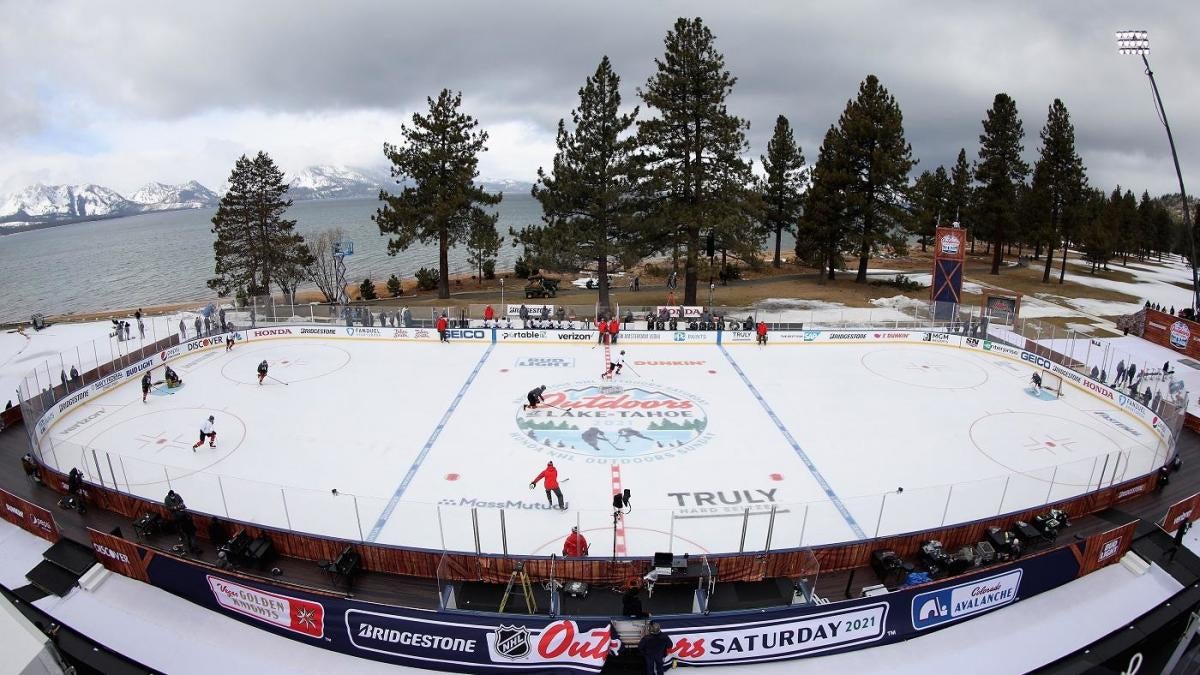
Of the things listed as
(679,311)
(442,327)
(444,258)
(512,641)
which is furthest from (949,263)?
(444,258)

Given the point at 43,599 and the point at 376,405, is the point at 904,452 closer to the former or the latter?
the point at 376,405

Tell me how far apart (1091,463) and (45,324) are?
50.1 metres

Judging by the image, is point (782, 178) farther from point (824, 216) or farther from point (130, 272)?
point (130, 272)

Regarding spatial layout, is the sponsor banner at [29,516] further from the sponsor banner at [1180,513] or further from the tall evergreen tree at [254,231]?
the tall evergreen tree at [254,231]

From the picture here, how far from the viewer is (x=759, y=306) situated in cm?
4206

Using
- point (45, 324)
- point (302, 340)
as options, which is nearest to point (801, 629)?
point (302, 340)

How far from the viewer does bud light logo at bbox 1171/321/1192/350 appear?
30.0 metres

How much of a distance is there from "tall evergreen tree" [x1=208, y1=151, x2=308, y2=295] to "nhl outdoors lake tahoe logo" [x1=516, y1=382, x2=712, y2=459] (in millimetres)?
31657

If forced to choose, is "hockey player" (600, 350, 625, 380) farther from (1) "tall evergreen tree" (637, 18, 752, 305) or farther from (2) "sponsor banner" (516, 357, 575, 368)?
(1) "tall evergreen tree" (637, 18, 752, 305)

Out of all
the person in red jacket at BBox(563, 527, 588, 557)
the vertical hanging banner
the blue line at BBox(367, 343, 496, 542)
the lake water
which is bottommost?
the lake water

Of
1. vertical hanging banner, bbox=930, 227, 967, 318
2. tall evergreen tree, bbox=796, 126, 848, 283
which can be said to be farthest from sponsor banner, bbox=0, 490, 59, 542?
tall evergreen tree, bbox=796, 126, 848, 283

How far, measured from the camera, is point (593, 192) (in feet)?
124

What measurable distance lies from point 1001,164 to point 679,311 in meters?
41.2

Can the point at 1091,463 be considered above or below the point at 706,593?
above
